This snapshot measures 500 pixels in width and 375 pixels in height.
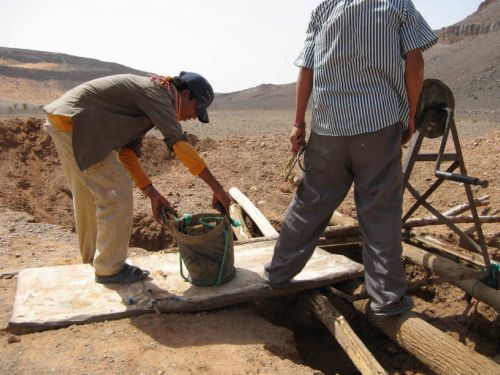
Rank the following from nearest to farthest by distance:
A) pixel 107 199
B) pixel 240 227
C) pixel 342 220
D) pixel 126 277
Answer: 1. pixel 107 199
2. pixel 126 277
3. pixel 342 220
4. pixel 240 227

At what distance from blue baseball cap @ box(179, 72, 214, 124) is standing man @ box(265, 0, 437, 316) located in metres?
0.64

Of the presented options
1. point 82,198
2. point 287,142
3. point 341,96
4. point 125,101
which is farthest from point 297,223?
point 287,142

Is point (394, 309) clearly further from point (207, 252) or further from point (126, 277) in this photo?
point (126, 277)

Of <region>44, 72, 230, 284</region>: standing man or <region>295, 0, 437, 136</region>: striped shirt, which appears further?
<region>44, 72, 230, 284</region>: standing man

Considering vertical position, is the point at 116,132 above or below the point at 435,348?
above

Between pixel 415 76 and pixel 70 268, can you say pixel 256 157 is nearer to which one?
pixel 70 268

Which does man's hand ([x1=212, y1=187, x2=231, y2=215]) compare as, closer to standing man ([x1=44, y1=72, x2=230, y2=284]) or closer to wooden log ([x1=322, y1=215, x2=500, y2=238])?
standing man ([x1=44, y1=72, x2=230, y2=284])

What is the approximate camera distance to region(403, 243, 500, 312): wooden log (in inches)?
147

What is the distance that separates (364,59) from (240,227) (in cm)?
275

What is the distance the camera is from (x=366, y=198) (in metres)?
3.34

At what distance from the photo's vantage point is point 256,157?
856 centimetres

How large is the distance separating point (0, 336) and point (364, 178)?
2.52 m

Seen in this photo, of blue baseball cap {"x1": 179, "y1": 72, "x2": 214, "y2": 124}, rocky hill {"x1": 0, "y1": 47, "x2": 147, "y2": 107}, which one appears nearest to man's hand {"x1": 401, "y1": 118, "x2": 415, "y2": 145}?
blue baseball cap {"x1": 179, "y1": 72, "x2": 214, "y2": 124}

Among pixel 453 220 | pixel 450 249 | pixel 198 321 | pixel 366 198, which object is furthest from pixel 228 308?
pixel 453 220
